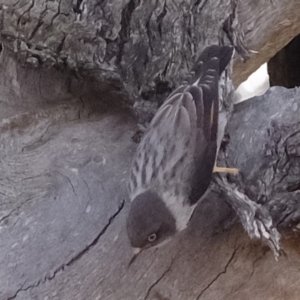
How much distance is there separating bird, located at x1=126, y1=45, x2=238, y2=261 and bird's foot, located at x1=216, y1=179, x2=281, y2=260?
0.24 feet

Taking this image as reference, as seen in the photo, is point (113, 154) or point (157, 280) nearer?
point (157, 280)

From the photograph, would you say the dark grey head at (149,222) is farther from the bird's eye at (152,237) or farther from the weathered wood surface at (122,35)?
the weathered wood surface at (122,35)

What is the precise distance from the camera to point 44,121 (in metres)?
1.54

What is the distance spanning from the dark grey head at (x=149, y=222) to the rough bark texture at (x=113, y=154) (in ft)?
0.12

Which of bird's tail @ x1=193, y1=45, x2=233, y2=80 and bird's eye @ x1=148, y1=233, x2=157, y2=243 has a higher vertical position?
bird's tail @ x1=193, y1=45, x2=233, y2=80

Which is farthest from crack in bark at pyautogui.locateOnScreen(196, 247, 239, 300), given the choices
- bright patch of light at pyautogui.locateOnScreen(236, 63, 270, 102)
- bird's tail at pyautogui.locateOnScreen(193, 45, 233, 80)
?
bright patch of light at pyautogui.locateOnScreen(236, 63, 270, 102)

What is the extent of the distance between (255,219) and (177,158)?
Result: 0.79 feet

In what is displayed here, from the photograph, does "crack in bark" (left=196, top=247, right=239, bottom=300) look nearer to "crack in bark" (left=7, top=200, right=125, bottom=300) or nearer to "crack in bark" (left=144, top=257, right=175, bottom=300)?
"crack in bark" (left=144, top=257, right=175, bottom=300)

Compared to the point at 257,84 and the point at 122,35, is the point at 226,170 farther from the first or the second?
the point at 257,84

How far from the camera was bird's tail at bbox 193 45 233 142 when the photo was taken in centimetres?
144

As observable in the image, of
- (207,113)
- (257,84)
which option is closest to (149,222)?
(207,113)

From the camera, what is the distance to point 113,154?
1.44m

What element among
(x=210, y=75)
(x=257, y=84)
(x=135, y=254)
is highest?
(x=210, y=75)

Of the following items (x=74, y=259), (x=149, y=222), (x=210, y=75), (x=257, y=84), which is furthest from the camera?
(x=257, y=84)
